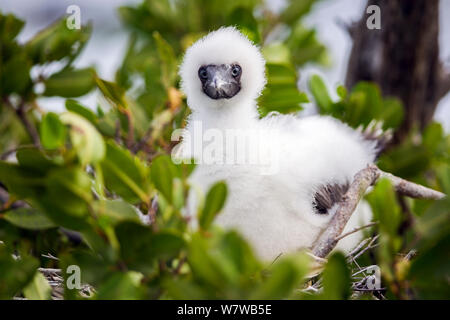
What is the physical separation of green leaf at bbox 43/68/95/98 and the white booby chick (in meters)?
0.56

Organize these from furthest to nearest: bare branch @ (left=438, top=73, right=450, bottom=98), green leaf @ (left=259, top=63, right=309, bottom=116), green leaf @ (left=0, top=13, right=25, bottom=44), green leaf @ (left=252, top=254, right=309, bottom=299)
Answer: bare branch @ (left=438, top=73, right=450, bottom=98), green leaf @ (left=0, top=13, right=25, bottom=44), green leaf @ (left=259, top=63, right=309, bottom=116), green leaf @ (left=252, top=254, right=309, bottom=299)

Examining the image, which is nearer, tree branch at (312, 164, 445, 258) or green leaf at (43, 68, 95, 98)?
tree branch at (312, 164, 445, 258)

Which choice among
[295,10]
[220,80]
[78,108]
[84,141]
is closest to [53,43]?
[78,108]

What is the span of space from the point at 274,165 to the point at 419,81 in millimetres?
2101

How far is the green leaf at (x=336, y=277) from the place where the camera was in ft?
4.37

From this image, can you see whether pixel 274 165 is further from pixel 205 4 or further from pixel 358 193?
pixel 205 4

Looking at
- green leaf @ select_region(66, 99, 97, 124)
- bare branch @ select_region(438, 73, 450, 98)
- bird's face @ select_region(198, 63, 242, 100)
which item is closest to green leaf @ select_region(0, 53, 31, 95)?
green leaf @ select_region(66, 99, 97, 124)

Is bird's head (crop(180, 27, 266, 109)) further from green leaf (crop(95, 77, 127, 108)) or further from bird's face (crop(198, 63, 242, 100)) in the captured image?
green leaf (crop(95, 77, 127, 108))

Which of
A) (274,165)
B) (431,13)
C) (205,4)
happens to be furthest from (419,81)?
(274,165)

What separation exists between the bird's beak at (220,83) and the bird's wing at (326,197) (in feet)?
1.91

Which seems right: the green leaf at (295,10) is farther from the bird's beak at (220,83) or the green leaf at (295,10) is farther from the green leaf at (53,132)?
the green leaf at (53,132)

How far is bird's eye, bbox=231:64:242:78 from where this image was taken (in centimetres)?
253

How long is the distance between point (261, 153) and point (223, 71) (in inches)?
17.9
